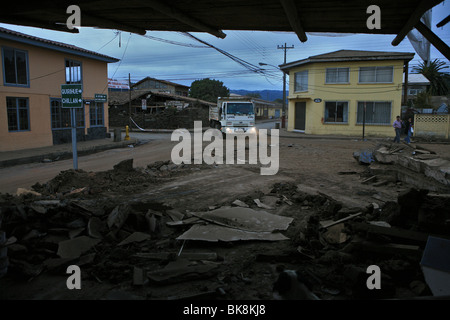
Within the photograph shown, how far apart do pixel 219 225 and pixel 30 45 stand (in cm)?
1873

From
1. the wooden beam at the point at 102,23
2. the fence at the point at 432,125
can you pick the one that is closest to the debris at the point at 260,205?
the wooden beam at the point at 102,23

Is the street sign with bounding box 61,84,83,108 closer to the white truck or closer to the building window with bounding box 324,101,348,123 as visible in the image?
the white truck

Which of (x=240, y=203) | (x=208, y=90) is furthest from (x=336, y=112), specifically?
(x=208, y=90)

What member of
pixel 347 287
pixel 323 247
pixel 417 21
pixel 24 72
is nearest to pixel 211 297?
pixel 347 287

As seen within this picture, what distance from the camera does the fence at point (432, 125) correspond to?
988 inches

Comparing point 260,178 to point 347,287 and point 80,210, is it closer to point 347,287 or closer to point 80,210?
point 80,210

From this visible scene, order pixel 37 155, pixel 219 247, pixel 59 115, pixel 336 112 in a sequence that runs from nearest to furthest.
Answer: pixel 219 247 < pixel 37 155 < pixel 59 115 < pixel 336 112

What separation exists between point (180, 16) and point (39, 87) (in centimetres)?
1848

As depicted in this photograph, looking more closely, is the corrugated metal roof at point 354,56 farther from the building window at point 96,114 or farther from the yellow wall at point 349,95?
the building window at point 96,114

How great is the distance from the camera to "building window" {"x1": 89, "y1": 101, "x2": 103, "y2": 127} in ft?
80.5

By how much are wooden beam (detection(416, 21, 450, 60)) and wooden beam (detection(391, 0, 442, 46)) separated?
0.47 ft

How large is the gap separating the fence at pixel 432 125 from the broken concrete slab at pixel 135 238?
86.5 feet

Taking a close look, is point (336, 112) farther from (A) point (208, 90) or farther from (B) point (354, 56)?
(A) point (208, 90)

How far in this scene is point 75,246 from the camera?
444cm
